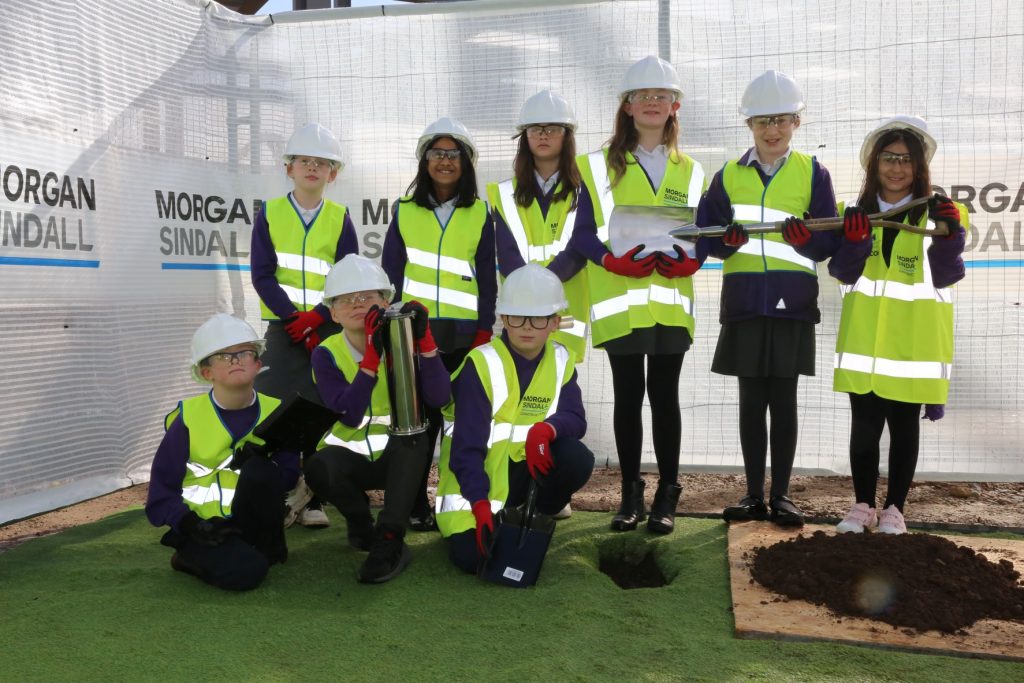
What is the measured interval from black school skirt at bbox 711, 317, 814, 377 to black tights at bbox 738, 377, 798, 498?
8 cm

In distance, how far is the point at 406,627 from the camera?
3.12 m

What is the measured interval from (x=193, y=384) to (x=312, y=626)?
9.42 ft

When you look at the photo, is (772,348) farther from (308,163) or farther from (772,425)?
(308,163)

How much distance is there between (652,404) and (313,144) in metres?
1.96

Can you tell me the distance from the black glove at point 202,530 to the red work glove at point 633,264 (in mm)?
1842

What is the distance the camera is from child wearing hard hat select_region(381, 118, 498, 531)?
4.27 meters

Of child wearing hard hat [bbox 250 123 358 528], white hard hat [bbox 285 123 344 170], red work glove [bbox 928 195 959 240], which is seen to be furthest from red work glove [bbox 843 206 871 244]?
white hard hat [bbox 285 123 344 170]

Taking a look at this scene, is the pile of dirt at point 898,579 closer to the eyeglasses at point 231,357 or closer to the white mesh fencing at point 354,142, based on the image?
the white mesh fencing at point 354,142

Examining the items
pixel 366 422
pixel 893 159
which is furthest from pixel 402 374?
pixel 893 159

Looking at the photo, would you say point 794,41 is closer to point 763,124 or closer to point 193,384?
point 763,124

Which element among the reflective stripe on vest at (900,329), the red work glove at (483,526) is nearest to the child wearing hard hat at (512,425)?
the red work glove at (483,526)

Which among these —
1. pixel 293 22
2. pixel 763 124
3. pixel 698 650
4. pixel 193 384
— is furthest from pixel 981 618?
pixel 293 22

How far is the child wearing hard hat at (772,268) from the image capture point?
3998mm

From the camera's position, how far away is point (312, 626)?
3127 millimetres
